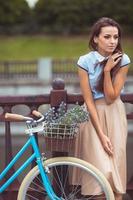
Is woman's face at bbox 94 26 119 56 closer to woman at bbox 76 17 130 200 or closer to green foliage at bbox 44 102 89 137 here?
woman at bbox 76 17 130 200

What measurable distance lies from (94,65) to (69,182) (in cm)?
105

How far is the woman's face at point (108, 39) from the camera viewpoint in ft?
12.3

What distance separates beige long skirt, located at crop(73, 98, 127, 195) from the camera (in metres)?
3.80

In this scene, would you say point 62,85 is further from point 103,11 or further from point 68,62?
point 103,11

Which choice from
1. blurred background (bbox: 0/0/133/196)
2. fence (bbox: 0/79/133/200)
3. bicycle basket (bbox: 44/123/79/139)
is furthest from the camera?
blurred background (bbox: 0/0/133/196)

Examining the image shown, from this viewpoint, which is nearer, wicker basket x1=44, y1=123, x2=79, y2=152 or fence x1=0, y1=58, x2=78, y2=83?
wicker basket x1=44, y1=123, x2=79, y2=152

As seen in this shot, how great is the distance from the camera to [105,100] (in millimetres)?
3848

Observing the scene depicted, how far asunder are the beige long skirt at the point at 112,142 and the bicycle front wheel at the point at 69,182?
4 centimetres

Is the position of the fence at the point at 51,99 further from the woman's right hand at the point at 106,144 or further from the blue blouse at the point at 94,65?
the woman's right hand at the point at 106,144

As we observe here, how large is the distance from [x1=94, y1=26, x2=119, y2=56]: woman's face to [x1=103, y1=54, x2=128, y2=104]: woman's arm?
69 millimetres

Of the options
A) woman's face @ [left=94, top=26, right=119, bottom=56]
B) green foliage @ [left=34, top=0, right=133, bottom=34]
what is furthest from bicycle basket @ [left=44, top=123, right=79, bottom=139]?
green foliage @ [left=34, top=0, right=133, bottom=34]

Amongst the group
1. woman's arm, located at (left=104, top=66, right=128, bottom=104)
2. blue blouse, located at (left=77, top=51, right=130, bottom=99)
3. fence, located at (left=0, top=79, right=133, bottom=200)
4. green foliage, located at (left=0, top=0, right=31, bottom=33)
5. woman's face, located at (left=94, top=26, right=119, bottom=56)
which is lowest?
fence, located at (left=0, top=79, right=133, bottom=200)

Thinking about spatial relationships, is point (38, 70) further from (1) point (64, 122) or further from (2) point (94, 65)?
(1) point (64, 122)

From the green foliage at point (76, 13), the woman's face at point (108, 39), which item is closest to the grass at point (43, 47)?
the green foliage at point (76, 13)
